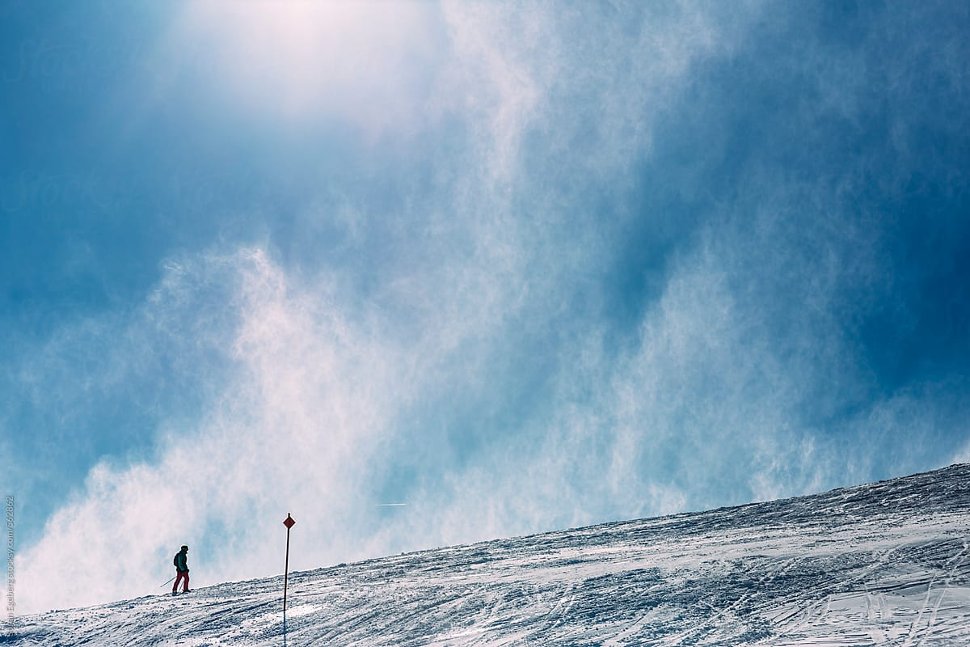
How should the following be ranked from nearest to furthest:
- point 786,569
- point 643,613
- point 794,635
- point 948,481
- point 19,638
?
point 794,635 → point 643,613 → point 786,569 → point 19,638 → point 948,481

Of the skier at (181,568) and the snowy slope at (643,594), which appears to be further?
the skier at (181,568)

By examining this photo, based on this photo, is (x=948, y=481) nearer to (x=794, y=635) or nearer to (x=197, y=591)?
(x=794, y=635)

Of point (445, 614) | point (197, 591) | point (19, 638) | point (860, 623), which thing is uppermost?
point (197, 591)

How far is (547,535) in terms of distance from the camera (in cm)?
2433

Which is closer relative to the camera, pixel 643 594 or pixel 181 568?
pixel 643 594

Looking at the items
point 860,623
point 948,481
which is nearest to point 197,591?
point 860,623

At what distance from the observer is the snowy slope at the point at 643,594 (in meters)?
10.3

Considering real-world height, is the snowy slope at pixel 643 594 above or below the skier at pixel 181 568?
below

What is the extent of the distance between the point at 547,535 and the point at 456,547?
347 centimetres

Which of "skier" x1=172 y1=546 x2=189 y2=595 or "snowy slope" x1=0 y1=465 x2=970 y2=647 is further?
"skier" x1=172 y1=546 x2=189 y2=595

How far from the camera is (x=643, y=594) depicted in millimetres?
12953

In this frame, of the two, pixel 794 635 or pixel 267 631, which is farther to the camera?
pixel 267 631

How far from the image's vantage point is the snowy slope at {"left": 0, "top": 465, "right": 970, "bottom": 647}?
10.3 m

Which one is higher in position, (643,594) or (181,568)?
(181,568)
